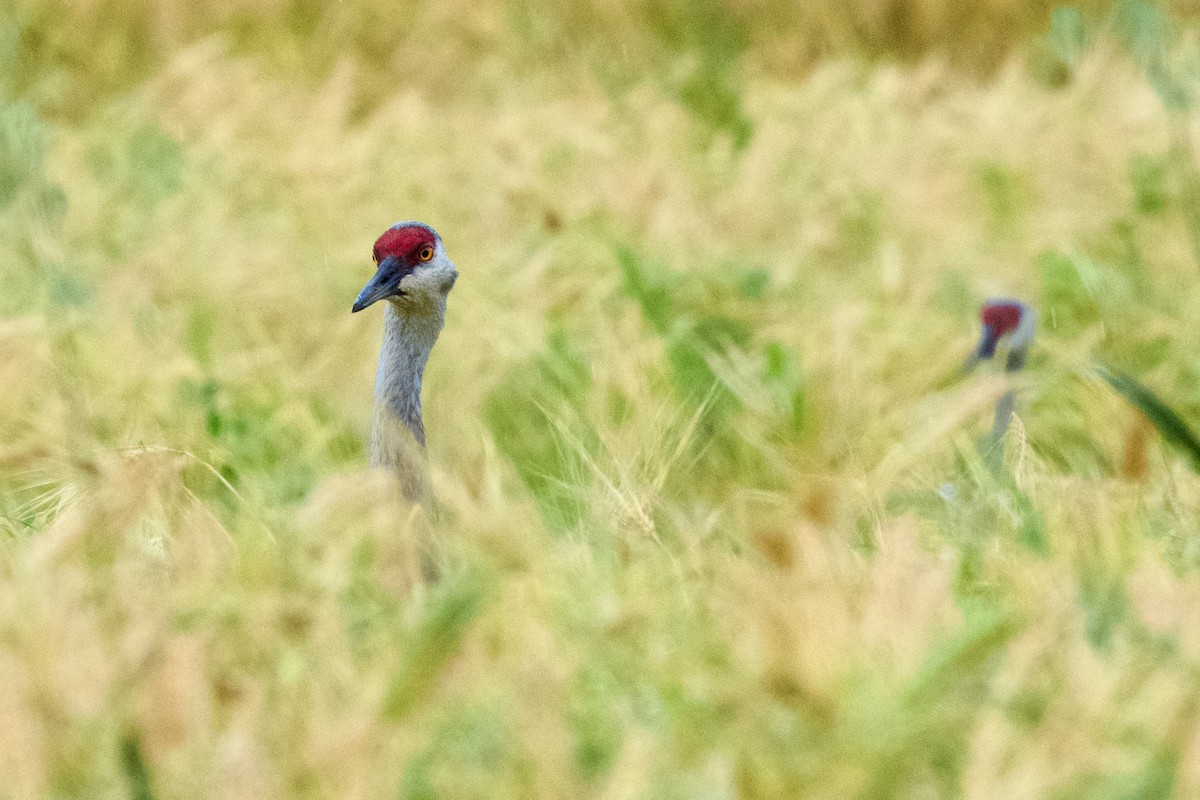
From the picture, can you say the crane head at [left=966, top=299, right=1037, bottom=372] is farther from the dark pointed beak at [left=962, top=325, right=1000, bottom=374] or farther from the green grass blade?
the green grass blade

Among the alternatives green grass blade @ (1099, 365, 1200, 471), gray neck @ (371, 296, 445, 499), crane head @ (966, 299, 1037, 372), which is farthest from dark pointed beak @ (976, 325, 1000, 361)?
gray neck @ (371, 296, 445, 499)

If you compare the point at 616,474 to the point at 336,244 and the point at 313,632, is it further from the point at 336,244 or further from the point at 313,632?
the point at 336,244

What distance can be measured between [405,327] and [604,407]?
0.33m

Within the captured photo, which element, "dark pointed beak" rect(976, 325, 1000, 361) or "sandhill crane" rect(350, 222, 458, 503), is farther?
"dark pointed beak" rect(976, 325, 1000, 361)

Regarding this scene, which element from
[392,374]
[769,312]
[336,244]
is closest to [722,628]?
[392,374]

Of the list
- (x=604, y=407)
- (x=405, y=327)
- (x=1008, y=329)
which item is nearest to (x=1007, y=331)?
(x=1008, y=329)

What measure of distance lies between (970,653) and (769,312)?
143cm

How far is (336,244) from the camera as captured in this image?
9.16 feet

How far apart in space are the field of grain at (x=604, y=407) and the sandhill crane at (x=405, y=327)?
8 cm

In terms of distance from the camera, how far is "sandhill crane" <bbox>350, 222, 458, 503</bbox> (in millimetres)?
1420

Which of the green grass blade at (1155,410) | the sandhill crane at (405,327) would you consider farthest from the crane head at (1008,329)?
the sandhill crane at (405,327)

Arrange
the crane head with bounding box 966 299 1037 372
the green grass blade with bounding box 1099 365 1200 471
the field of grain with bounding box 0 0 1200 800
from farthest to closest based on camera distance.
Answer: the crane head with bounding box 966 299 1037 372 → the green grass blade with bounding box 1099 365 1200 471 → the field of grain with bounding box 0 0 1200 800

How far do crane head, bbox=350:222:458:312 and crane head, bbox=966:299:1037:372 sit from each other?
2.73ft

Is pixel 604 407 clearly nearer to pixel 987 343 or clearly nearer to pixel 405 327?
pixel 405 327
